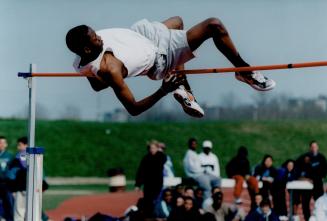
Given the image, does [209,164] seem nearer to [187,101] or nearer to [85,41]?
[187,101]

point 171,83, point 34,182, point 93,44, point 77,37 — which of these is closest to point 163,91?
point 171,83

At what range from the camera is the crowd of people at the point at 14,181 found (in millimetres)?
12797

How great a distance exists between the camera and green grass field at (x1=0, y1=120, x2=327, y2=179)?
32.9 metres

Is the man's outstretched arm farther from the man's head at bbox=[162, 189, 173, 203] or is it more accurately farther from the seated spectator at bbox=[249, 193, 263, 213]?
the man's head at bbox=[162, 189, 173, 203]

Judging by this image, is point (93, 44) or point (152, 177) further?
point (152, 177)

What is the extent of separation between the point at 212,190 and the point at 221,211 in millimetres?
557

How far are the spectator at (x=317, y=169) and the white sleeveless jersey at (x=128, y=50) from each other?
6.94m

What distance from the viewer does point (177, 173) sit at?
30.8 metres

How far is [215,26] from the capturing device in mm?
7801

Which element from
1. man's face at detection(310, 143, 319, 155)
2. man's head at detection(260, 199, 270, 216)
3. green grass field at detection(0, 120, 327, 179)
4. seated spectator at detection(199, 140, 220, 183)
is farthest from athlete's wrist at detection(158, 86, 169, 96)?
green grass field at detection(0, 120, 327, 179)

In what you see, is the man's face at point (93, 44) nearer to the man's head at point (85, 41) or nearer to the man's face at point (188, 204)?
the man's head at point (85, 41)

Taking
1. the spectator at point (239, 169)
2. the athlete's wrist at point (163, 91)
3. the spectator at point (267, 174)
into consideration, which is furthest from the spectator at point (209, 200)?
the athlete's wrist at point (163, 91)

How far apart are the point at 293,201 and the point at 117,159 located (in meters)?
18.2

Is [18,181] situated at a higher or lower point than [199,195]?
higher
